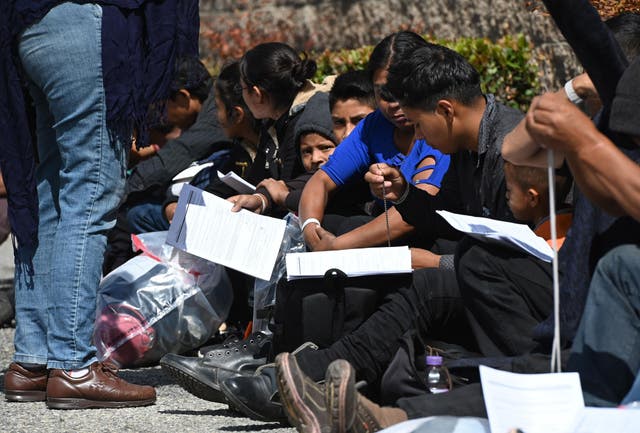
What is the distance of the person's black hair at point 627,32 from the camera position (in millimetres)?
4142

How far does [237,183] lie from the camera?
545cm

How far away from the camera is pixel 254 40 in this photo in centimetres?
1012

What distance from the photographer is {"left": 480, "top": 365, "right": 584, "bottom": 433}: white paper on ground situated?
2.77 metres

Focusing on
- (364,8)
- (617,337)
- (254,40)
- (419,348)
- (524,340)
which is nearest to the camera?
(617,337)

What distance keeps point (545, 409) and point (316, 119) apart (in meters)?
2.96

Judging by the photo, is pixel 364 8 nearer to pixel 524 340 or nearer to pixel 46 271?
pixel 46 271

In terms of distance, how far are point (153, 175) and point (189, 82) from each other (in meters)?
0.81

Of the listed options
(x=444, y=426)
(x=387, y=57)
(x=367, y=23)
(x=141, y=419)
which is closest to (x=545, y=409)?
(x=444, y=426)

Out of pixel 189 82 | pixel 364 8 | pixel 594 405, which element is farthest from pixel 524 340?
pixel 364 8

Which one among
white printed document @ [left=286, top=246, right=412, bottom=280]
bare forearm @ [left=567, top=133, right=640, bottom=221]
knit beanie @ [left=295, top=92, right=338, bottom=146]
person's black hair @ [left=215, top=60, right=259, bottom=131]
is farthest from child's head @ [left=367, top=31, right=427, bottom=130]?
bare forearm @ [left=567, top=133, right=640, bottom=221]

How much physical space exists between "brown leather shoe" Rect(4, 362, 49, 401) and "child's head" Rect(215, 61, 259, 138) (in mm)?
2031

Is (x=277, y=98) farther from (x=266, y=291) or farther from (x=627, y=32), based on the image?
(x=627, y=32)

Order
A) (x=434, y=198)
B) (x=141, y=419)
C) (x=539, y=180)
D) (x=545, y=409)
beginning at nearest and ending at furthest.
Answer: (x=545, y=409) → (x=539, y=180) → (x=141, y=419) → (x=434, y=198)

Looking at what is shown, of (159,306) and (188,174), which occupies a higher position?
(188,174)
